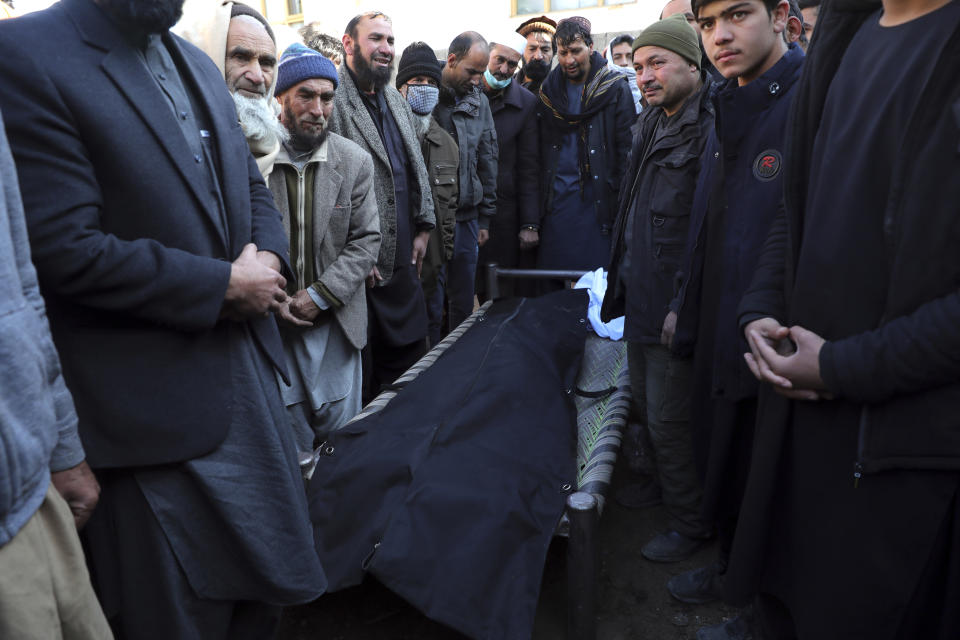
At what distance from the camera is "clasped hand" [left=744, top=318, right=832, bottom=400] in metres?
1.35

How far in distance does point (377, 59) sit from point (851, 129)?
8.55ft

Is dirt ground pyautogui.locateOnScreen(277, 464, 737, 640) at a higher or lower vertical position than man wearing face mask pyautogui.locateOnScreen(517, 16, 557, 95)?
lower

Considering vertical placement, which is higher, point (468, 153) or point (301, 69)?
point (301, 69)

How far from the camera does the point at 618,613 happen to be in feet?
8.26

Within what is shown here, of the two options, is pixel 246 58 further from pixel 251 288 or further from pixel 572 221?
pixel 572 221

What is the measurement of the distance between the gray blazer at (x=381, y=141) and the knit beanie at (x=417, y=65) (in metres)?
0.59

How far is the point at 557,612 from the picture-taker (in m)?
2.47

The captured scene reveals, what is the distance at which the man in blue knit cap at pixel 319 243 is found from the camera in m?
2.67

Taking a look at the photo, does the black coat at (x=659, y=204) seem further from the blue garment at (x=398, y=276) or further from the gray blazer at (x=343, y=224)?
the blue garment at (x=398, y=276)

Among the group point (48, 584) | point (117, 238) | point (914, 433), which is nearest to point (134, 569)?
point (48, 584)

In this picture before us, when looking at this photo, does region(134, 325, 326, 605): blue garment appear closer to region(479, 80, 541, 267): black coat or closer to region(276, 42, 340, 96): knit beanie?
region(276, 42, 340, 96): knit beanie

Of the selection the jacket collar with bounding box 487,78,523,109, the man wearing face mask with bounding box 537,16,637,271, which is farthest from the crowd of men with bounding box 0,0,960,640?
the jacket collar with bounding box 487,78,523,109

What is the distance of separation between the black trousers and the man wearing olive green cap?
5.74 ft

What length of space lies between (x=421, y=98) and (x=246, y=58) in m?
1.66
